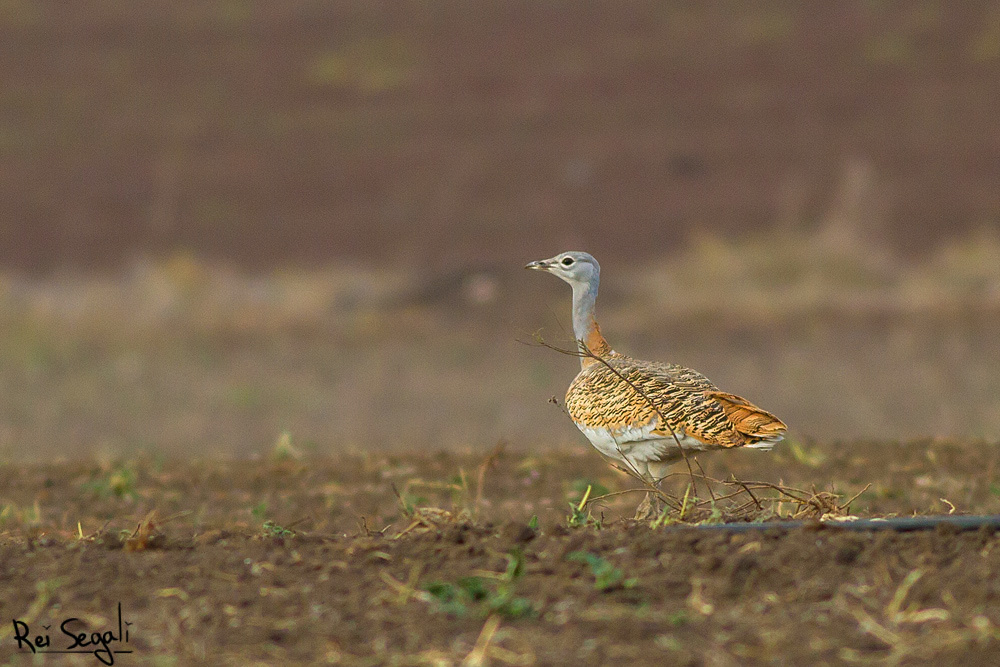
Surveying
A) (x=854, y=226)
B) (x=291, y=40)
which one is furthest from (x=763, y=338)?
(x=291, y=40)

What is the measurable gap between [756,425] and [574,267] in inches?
46.6

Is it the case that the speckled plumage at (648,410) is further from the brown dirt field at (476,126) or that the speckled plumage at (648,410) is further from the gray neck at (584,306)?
the brown dirt field at (476,126)

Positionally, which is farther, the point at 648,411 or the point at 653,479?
the point at 653,479

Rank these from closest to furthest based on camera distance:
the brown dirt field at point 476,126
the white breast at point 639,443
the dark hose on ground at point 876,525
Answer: the dark hose on ground at point 876,525 → the white breast at point 639,443 → the brown dirt field at point 476,126

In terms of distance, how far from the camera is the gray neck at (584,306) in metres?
5.63

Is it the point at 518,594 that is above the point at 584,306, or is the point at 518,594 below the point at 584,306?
below

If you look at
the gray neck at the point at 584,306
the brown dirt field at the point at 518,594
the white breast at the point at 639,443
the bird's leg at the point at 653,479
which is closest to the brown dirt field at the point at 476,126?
the gray neck at the point at 584,306

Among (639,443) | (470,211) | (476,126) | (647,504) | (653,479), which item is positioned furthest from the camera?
(476,126)

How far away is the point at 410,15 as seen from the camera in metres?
34.1

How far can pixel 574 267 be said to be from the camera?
559 centimetres

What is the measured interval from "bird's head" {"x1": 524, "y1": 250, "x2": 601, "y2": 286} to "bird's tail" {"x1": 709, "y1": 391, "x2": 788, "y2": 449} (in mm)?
1030

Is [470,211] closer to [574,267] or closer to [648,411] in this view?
[574,267]

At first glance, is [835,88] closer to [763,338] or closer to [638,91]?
[638,91]

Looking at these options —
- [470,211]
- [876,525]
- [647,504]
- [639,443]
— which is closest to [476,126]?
[470,211]
